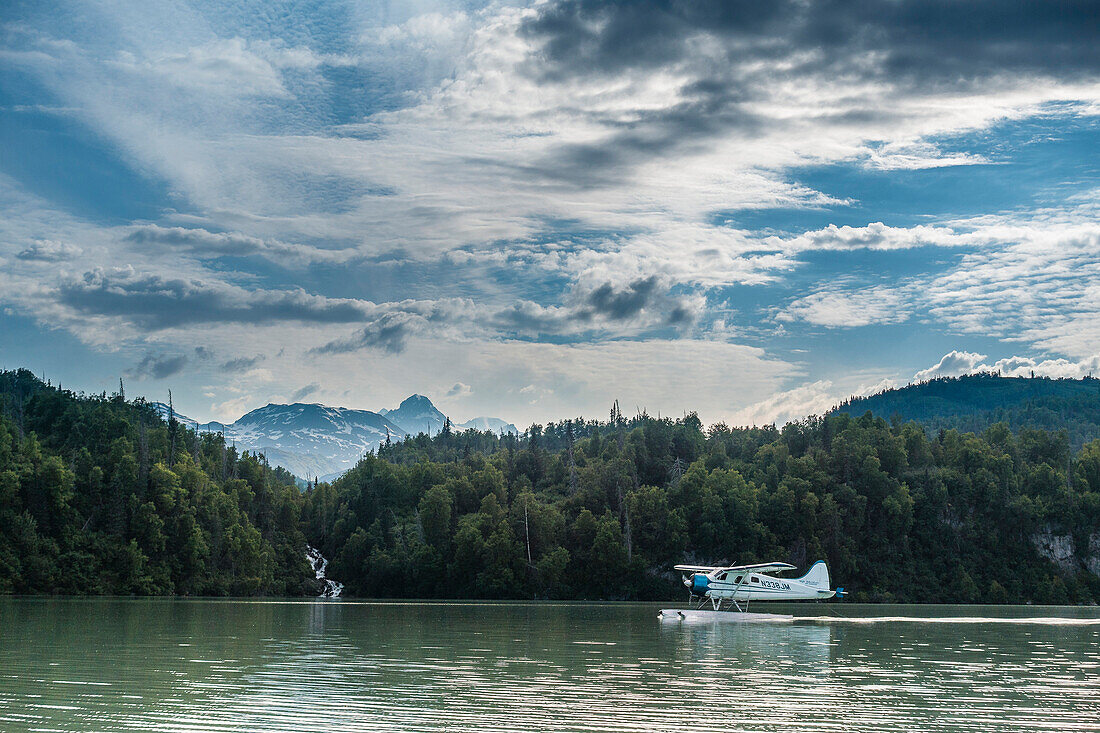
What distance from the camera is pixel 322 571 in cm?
16175

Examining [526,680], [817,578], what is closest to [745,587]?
[817,578]

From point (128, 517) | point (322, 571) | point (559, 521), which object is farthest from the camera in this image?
point (322, 571)

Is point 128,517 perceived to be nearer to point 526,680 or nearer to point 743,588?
point 743,588

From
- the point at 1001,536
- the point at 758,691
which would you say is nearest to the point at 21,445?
the point at 758,691

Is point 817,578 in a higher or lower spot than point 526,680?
lower

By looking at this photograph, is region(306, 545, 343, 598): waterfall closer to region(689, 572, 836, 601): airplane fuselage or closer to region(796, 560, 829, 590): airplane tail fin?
region(689, 572, 836, 601): airplane fuselage

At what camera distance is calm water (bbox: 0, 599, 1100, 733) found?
23.5m

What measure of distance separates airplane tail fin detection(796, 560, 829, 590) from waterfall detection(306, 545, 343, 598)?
8205cm

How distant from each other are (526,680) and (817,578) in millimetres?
63954

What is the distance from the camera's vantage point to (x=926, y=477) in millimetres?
157750

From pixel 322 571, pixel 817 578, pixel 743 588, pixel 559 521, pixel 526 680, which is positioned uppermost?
pixel 559 521

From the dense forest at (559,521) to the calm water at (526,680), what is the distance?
79215mm

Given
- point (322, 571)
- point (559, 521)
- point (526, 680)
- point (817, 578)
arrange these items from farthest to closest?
point (322, 571) → point (559, 521) → point (817, 578) → point (526, 680)

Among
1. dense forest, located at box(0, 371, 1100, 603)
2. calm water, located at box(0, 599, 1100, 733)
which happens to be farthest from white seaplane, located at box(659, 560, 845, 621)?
dense forest, located at box(0, 371, 1100, 603)
